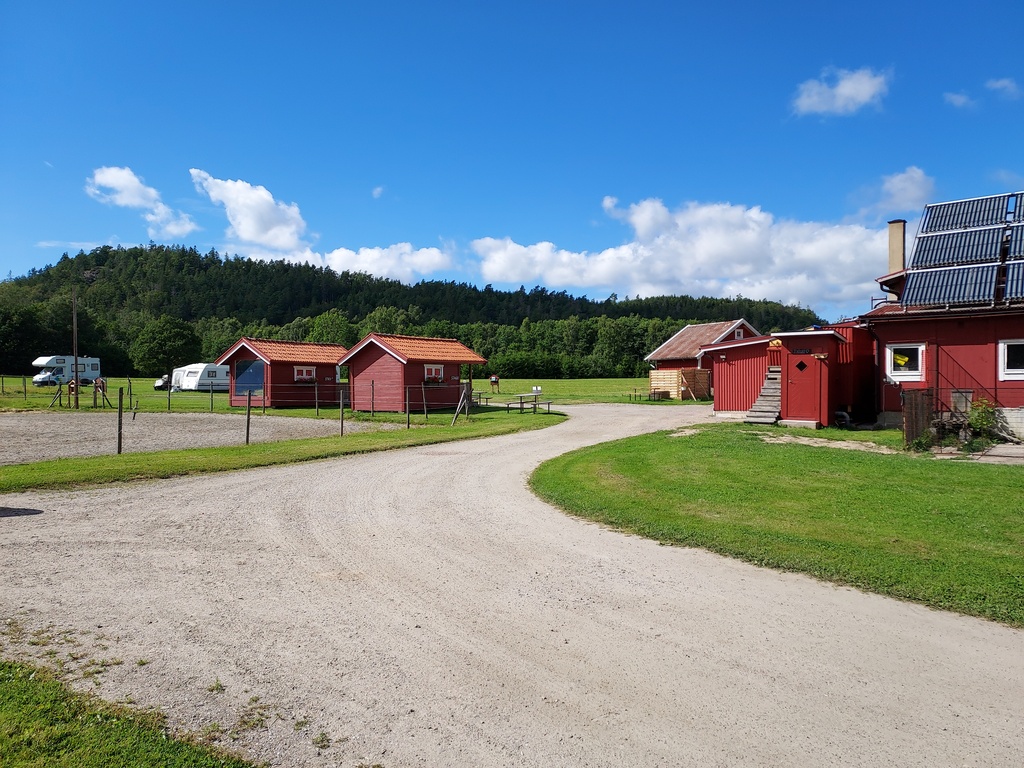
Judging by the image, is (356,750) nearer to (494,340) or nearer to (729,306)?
(494,340)

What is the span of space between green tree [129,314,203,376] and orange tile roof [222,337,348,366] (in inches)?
2327

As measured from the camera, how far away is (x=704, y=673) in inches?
180

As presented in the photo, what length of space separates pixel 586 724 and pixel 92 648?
12.1ft

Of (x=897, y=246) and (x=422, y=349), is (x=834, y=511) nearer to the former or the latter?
(x=897, y=246)

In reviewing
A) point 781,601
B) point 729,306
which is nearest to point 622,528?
point 781,601

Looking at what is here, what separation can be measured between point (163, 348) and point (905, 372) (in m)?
92.0

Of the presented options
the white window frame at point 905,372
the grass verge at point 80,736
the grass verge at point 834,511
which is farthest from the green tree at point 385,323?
the grass verge at point 80,736

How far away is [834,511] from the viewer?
30.9 ft

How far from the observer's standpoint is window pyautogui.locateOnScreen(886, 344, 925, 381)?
2092cm

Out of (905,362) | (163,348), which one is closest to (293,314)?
(163,348)

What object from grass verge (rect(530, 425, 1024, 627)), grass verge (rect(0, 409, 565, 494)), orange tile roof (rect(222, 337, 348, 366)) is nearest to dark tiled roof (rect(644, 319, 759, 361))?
orange tile roof (rect(222, 337, 348, 366))

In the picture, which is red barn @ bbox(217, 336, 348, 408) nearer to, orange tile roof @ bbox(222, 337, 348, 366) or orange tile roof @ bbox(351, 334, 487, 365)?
orange tile roof @ bbox(222, 337, 348, 366)

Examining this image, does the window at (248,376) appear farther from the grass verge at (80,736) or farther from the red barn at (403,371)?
the grass verge at (80,736)

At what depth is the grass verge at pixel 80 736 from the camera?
3467 millimetres
